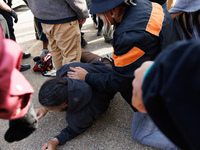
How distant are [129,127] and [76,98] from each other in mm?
754

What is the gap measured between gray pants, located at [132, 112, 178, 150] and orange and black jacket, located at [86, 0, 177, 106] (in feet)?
1.45

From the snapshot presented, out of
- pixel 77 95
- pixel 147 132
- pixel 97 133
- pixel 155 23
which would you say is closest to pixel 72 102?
pixel 77 95

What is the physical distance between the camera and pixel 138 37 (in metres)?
1.40

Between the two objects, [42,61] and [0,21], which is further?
[42,61]

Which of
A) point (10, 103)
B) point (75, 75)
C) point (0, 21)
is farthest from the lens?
point (0, 21)

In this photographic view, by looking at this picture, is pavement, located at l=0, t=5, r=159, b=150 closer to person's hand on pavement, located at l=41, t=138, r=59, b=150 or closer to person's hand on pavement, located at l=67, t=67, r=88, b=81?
person's hand on pavement, located at l=41, t=138, r=59, b=150

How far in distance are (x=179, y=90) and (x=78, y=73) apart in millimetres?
1549

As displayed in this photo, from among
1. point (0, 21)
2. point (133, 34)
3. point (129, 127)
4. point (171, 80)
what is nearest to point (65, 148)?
point (129, 127)

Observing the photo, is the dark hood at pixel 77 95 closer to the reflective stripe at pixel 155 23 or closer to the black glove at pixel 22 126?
the black glove at pixel 22 126

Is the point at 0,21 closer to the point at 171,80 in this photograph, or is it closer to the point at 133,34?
the point at 133,34

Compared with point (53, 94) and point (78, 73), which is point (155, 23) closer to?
point (78, 73)

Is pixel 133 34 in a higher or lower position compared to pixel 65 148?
higher

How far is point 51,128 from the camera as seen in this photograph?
2.01 meters

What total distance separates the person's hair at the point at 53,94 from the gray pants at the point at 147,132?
0.79 m
